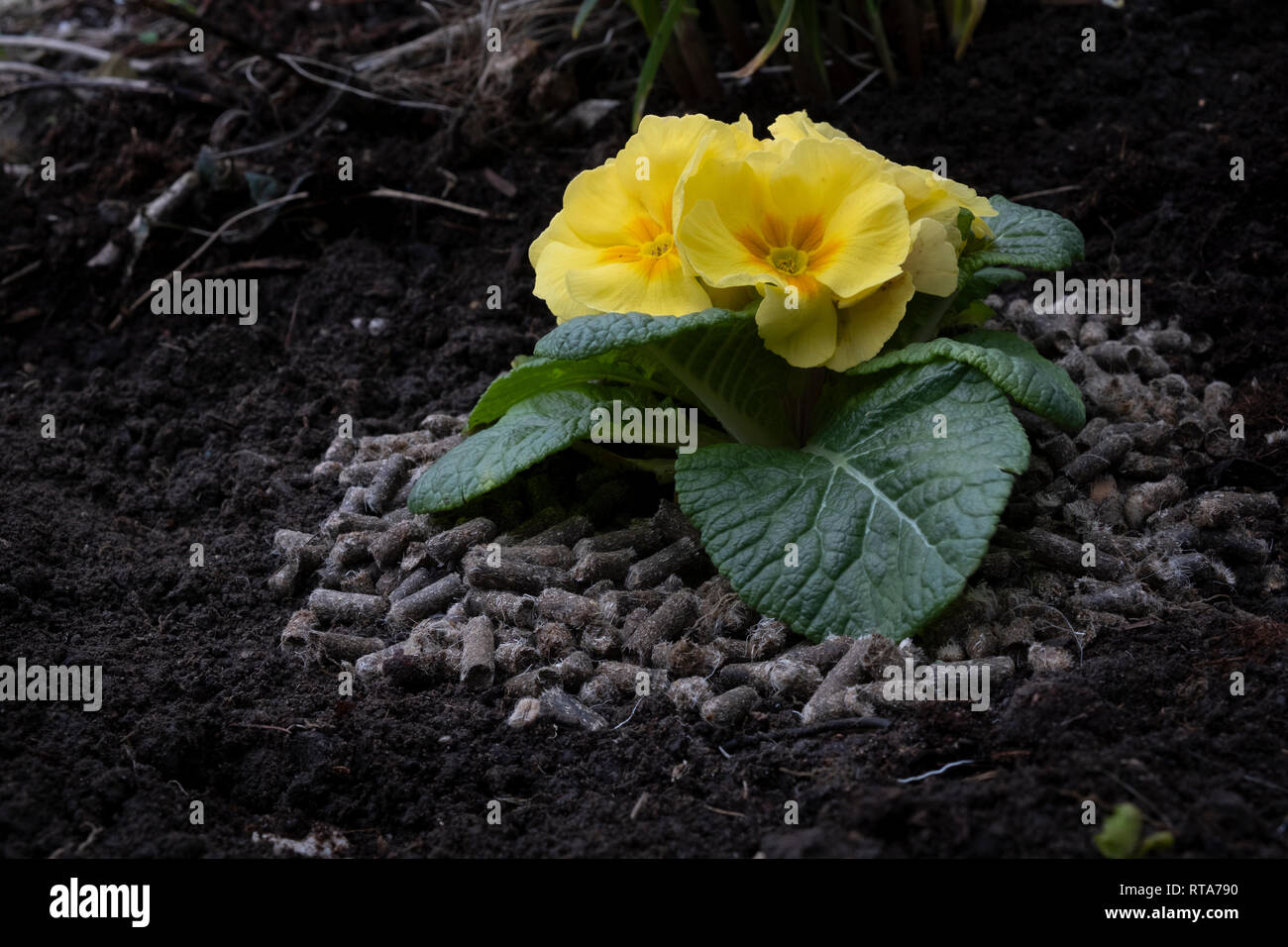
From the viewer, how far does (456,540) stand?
282 centimetres

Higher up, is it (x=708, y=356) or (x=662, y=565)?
(x=708, y=356)

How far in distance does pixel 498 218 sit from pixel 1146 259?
2.09 meters

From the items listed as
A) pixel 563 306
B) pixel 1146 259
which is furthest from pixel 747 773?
pixel 1146 259

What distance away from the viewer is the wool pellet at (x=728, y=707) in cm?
229

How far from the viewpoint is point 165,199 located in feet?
14.1

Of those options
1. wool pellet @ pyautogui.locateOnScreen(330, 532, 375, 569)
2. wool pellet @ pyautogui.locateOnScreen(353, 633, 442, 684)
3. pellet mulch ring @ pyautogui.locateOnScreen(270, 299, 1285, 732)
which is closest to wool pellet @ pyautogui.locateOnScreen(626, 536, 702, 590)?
pellet mulch ring @ pyautogui.locateOnScreen(270, 299, 1285, 732)

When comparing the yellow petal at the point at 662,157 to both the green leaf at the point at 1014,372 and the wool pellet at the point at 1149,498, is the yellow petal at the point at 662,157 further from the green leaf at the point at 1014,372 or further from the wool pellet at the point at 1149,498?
the wool pellet at the point at 1149,498

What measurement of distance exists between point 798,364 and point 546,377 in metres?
0.67

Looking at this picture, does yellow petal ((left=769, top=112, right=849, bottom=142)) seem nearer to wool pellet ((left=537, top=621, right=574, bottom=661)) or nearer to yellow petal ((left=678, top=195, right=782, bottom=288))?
yellow petal ((left=678, top=195, right=782, bottom=288))

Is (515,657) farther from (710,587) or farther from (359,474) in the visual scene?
(359,474)

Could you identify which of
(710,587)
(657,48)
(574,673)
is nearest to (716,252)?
(710,587)

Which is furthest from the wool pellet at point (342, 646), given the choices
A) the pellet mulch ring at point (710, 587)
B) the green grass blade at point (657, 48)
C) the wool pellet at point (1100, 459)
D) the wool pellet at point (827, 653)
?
the green grass blade at point (657, 48)

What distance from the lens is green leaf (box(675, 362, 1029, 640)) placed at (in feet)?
7.72

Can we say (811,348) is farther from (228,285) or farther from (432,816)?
(228,285)
